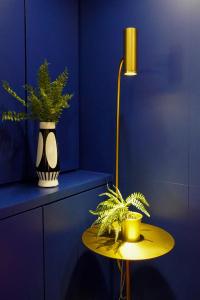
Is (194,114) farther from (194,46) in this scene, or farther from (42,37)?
(42,37)

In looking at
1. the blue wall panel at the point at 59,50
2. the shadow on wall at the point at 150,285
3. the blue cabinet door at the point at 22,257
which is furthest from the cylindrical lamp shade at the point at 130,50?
the shadow on wall at the point at 150,285

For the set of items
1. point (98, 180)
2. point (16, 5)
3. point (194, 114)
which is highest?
point (16, 5)

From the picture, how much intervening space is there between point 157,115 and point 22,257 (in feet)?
3.11

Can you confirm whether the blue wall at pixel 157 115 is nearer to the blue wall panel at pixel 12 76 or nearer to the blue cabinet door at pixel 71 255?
the blue cabinet door at pixel 71 255

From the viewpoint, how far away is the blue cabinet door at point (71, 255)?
4.63ft

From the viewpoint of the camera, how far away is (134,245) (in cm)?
136

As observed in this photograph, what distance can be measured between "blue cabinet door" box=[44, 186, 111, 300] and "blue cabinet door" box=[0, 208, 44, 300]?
0.05 m

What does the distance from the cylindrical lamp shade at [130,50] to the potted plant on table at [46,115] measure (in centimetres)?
30

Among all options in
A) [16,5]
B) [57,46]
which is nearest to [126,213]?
[57,46]

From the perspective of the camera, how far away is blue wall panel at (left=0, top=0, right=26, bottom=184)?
4.86 ft

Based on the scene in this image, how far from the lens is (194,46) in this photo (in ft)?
4.99

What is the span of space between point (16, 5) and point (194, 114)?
3.29 ft

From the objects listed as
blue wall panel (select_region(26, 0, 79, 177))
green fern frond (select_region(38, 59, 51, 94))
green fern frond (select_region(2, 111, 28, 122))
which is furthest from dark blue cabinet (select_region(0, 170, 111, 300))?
green fern frond (select_region(38, 59, 51, 94))

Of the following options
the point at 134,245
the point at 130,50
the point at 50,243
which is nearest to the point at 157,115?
the point at 130,50
